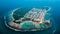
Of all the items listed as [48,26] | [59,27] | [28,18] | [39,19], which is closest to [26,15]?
[28,18]

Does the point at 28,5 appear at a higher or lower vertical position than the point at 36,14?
higher

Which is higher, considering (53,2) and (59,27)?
(53,2)

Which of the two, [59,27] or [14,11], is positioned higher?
[14,11]

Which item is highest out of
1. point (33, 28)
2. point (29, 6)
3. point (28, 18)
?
point (29, 6)

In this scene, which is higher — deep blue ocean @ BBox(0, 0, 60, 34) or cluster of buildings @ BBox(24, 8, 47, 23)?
deep blue ocean @ BBox(0, 0, 60, 34)

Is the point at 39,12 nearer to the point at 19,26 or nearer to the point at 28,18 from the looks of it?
the point at 28,18

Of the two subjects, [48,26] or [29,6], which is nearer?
[48,26]

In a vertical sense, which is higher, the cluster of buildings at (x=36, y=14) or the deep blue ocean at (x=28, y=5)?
the deep blue ocean at (x=28, y=5)

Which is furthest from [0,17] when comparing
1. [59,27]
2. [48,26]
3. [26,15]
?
[59,27]

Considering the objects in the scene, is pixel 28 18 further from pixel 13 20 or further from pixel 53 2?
pixel 53 2
